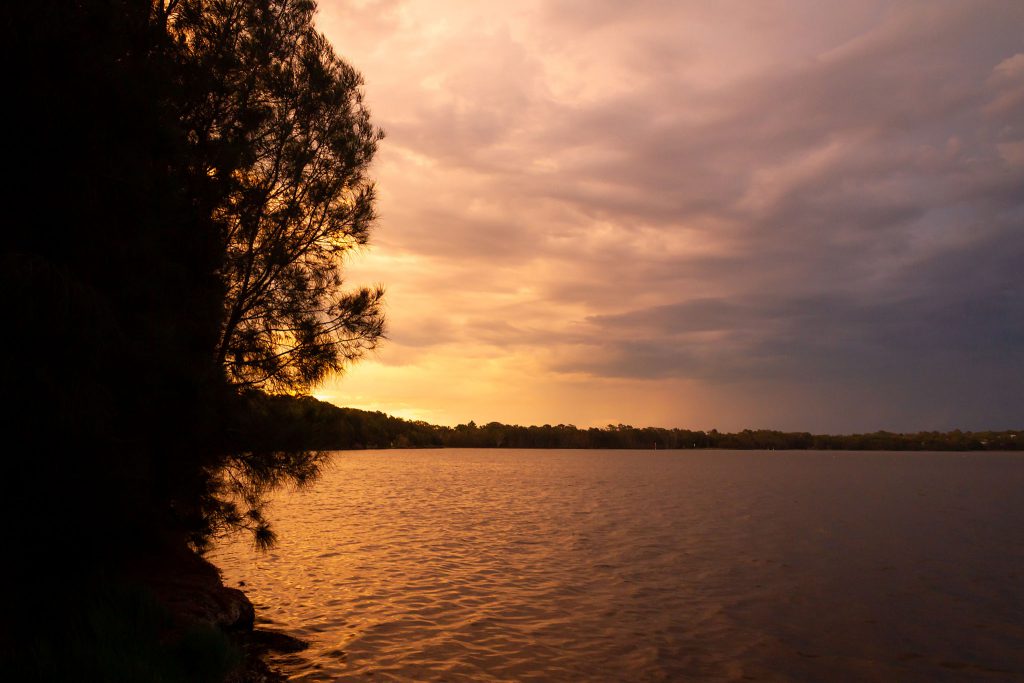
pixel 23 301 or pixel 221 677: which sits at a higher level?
pixel 23 301

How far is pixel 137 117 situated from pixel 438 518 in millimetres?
29620

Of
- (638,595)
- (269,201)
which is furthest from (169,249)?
(638,595)

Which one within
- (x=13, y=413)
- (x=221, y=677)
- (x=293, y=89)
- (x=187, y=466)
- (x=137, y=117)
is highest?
(x=293, y=89)

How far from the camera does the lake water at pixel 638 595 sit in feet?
43.4

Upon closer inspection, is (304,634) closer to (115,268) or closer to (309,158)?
(115,268)

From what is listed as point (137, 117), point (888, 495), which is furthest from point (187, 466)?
point (888, 495)

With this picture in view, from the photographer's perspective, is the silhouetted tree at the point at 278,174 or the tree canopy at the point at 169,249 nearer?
the tree canopy at the point at 169,249

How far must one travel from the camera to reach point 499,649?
1377 centimetres

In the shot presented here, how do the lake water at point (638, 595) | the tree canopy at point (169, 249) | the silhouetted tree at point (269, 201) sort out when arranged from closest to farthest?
the tree canopy at point (169, 249) → the lake water at point (638, 595) → the silhouetted tree at point (269, 201)

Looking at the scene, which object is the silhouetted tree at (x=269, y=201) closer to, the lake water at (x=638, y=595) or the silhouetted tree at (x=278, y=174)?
the silhouetted tree at (x=278, y=174)

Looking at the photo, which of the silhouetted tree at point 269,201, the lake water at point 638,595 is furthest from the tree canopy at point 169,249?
the lake water at point 638,595

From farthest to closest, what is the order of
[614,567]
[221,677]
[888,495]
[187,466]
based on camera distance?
[888,495], [614,567], [187,466], [221,677]

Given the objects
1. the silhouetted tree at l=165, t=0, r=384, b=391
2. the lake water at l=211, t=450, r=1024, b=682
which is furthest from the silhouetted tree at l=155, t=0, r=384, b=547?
the lake water at l=211, t=450, r=1024, b=682

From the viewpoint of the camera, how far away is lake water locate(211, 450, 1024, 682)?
43.4 feet
